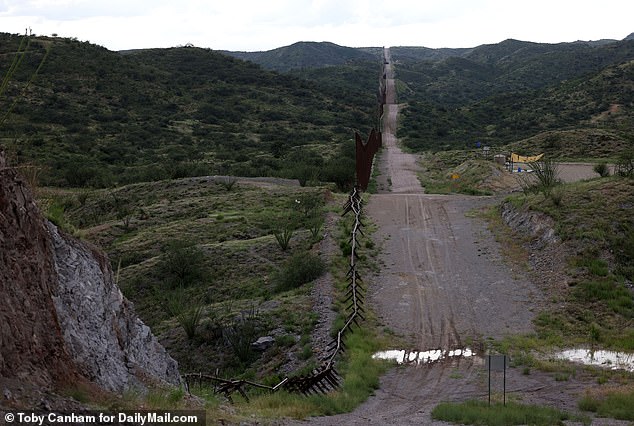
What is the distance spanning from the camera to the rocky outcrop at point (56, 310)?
21.3 ft

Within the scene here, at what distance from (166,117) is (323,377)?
63.0m

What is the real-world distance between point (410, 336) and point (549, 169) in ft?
45.3

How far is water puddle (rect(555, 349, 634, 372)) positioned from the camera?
13.1 metres

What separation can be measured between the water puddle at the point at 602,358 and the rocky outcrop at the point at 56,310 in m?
8.95

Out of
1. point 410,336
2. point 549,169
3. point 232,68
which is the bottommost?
point 410,336

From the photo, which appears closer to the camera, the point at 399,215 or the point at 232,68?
the point at 399,215

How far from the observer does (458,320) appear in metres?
16.5

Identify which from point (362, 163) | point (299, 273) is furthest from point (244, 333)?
point (362, 163)

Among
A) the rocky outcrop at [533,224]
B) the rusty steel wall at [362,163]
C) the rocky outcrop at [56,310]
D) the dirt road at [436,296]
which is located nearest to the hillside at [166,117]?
the rusty steel wall at [362,163]

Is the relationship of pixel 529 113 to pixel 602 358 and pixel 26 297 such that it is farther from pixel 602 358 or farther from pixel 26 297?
pixel 26 297

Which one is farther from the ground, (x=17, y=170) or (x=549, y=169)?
(x=17, y=170)

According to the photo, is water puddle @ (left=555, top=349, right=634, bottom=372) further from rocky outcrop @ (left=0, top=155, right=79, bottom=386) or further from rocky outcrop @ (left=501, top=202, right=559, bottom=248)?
rocky outcrop @ (left=0, top=155, right=79, bottom=386)

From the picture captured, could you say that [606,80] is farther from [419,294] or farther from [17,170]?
[17,170]

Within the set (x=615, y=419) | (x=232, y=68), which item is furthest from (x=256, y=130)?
(x=615, y=419)
